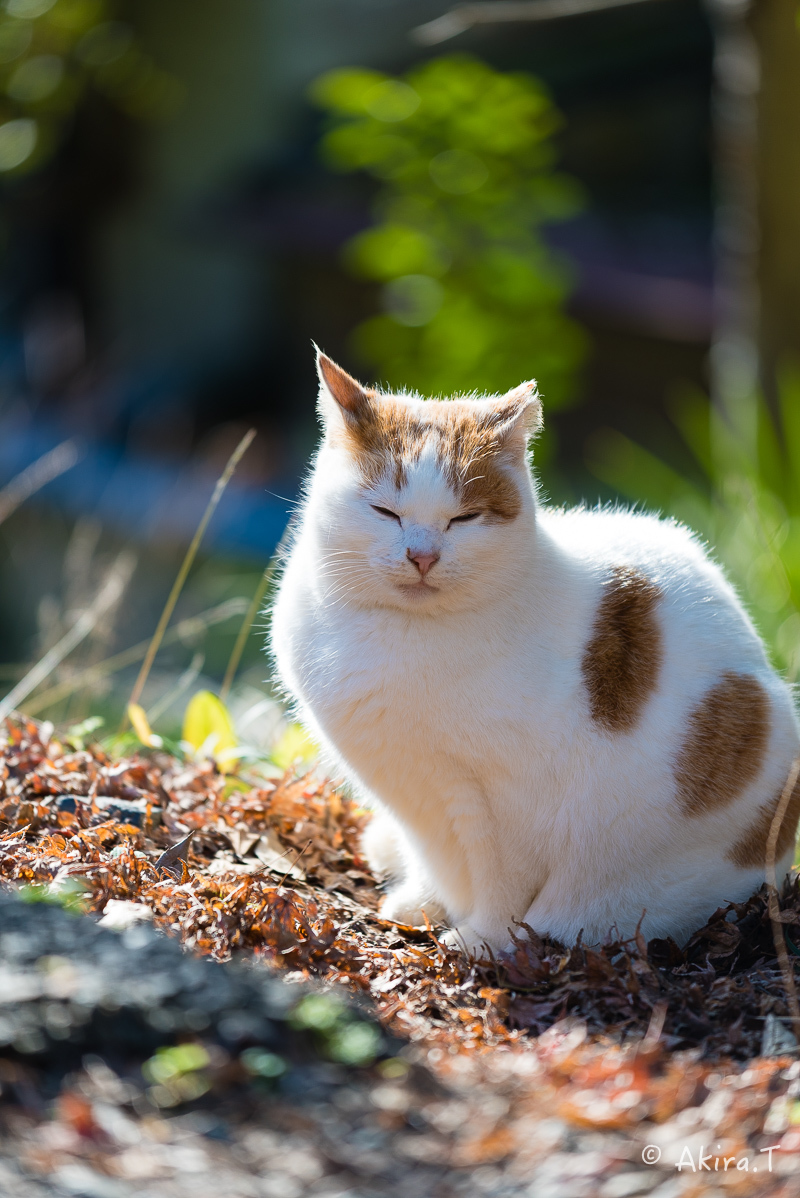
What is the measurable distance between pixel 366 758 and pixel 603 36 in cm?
664

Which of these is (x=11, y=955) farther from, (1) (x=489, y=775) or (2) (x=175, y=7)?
(2) (x=175, y=7)

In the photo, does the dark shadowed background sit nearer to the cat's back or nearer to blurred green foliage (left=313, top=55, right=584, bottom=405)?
blurred green foliage (left=313, top=55, right=584, bottom=405)

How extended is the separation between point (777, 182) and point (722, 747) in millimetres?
3013

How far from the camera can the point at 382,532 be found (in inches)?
86.2

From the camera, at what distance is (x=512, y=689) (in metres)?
2.22

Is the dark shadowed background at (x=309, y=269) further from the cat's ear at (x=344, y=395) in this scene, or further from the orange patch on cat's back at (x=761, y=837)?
the cat's ear at (x=344, y=395)

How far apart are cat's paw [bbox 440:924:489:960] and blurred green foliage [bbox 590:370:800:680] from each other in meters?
1.52

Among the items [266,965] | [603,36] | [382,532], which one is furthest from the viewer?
[603,36]

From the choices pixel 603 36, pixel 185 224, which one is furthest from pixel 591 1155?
pixel 185 224

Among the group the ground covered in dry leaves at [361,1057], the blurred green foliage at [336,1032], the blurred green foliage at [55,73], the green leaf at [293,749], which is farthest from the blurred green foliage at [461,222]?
the blurred green foliage at [336,1032]

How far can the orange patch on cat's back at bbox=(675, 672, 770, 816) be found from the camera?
7.53 ft

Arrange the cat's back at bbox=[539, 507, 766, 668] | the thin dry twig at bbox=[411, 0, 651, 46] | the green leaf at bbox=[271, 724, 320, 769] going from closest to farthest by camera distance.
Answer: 1. the cat's back at bbox=[539, 507, 766, 668]
2. the green leaf at bbox=[271, 724, 320, 769]
3. the thin dry twig at bbox=[411, 0, 651, 46]

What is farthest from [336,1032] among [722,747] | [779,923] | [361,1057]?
[722,747]

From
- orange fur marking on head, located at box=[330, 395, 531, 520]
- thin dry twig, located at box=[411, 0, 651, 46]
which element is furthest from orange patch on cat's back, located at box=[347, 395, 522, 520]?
thin dry twig, located at box=[411, 0, 651, 46]
